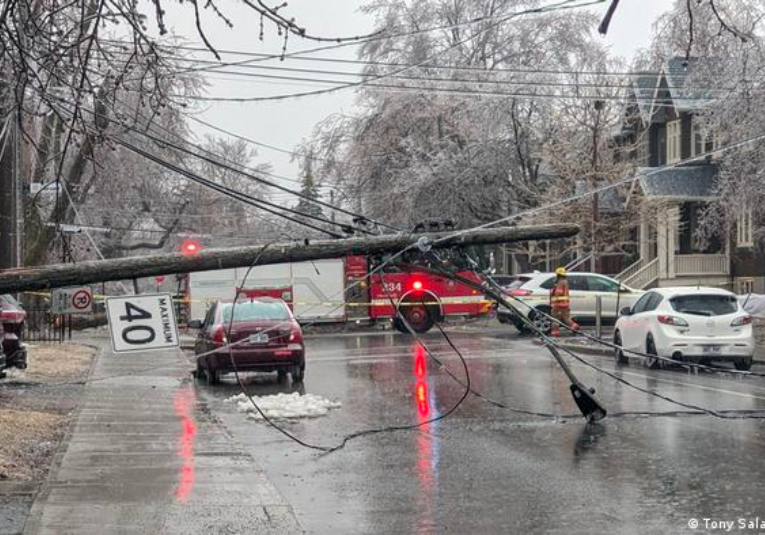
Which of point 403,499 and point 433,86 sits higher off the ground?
point 433,86

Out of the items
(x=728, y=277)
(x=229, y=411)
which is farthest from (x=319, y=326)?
(x=229, y=411)

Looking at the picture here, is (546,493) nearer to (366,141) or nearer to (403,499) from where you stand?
(403,499)

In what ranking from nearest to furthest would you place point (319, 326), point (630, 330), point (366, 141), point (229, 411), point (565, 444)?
point (565, 444), point (229, 411), point (630, 330), point (319, 326), point (366, 141)

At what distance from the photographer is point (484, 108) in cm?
4106

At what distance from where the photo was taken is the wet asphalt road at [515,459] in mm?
8031

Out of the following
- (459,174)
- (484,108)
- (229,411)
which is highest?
(484,108)

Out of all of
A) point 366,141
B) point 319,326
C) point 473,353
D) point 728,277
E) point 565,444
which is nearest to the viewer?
point 565,444

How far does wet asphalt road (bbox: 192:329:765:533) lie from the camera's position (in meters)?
8.03

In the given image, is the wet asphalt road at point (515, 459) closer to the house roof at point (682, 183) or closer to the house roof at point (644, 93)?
the house roof at point (682, 183)

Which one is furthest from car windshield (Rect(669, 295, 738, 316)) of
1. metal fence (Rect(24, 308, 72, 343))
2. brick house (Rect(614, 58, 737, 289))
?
brick house (Rect(614, 58, 737, 289))

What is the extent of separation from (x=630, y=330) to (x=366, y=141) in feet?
81.9

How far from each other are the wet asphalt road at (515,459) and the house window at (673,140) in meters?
25.5

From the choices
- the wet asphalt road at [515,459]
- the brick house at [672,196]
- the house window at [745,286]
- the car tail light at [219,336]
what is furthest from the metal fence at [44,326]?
the house window at [745,286]

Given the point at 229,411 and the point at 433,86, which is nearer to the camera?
the point at 229,411
